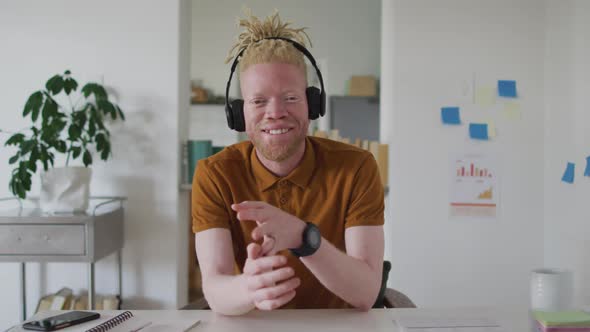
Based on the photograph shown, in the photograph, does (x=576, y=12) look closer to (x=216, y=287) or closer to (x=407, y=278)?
(x=407, y=278)

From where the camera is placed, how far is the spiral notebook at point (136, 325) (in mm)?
1147

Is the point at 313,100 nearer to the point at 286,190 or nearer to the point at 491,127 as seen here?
the point at 286,190

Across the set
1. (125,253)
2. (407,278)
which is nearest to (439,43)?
(407,278)

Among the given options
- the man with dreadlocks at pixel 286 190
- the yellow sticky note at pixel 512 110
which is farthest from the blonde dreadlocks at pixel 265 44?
the yellow sticky note at pixel 512 110

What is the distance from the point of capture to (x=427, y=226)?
3.04 m

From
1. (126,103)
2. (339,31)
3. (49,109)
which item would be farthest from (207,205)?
(339,31)

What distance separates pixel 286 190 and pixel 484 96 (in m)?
1.98

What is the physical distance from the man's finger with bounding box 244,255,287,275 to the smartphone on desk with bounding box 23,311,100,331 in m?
0.46

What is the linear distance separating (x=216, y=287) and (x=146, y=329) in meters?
0.18

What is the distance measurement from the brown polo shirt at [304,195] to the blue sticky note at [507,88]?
1.83 m

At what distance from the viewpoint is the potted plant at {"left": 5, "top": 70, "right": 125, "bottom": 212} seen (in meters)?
2.65

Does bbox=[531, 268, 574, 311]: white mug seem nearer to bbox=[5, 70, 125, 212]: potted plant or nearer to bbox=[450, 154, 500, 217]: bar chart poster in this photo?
bbox=[450, 154, 500, 217]: bar chart poster

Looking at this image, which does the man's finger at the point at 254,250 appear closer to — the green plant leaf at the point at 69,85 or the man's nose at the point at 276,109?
the man's nose at the point at 276,109

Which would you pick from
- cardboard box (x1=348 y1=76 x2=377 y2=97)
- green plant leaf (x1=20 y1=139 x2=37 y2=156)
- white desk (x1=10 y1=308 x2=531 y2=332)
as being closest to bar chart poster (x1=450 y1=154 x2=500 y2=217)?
white desk (x1=10 y1=308 x2=531 y2=332)
